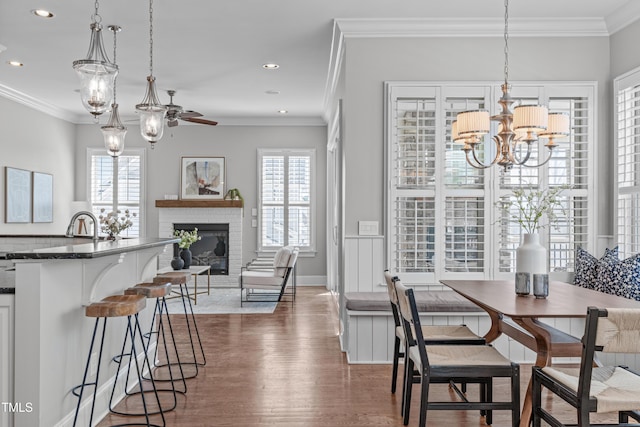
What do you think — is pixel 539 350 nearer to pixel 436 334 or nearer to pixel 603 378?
pixel 603 378

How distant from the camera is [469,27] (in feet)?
15.4

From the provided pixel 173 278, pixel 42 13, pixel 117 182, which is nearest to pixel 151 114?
pixel 173 278

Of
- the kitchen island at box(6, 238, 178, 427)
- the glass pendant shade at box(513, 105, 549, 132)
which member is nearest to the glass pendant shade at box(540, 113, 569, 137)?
the glass pendant shade at box(513, 105, 549, 132)

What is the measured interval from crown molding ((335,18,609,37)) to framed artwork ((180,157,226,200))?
5.10 meters

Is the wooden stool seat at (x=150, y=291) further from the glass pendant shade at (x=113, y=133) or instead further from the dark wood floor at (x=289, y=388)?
the glass pendant shade at (x=113, y=133)

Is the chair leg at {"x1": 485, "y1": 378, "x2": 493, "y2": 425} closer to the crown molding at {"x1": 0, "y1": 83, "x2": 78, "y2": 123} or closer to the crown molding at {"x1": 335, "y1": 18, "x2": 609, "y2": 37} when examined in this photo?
the crown molding at {"x1": 335, "y1": 18, "x2": 609, "y2": 37}

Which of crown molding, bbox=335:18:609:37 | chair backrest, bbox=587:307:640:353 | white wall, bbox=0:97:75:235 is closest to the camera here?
chair backrest, bbox=587:307:640:353

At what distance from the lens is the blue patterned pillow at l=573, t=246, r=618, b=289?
14.3ft

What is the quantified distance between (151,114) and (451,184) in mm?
2620

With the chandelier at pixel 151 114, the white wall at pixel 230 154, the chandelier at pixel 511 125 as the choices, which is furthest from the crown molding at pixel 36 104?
the chandelier at pixel 511 125

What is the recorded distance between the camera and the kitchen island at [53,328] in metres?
2.53

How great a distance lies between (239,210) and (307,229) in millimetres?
1247

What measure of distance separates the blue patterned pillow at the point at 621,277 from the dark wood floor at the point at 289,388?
0.94 m

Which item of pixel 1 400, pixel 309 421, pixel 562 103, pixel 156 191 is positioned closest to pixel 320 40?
pixel 562 103
